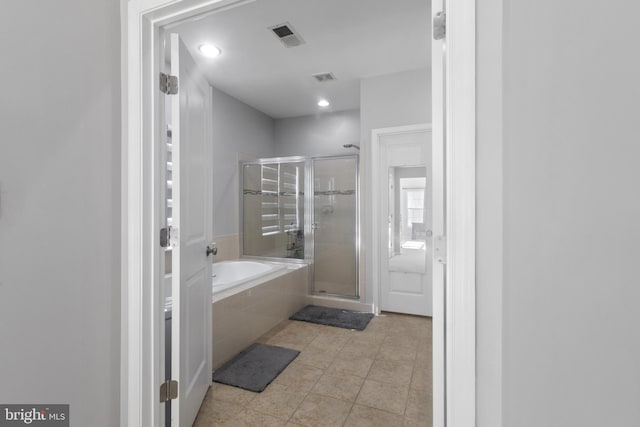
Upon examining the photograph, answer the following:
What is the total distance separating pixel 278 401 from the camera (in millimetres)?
1785

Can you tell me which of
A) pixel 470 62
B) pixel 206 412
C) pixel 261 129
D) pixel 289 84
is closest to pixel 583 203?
pixel 470 62

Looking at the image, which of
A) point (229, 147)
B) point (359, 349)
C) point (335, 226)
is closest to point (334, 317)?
point (359, 349)

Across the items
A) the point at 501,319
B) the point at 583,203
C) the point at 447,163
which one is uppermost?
the point at 447,163

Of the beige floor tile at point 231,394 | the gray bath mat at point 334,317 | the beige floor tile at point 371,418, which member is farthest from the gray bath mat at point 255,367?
the gray bath mat at point 334,317

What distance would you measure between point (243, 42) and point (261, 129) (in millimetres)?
1968

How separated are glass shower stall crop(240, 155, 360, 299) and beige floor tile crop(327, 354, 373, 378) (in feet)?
4.41

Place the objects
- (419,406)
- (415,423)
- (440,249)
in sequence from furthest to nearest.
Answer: (419,406) < (415,423) < (440,249)

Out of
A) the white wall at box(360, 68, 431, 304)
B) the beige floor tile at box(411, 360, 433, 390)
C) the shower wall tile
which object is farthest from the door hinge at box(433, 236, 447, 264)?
the shower wall tile

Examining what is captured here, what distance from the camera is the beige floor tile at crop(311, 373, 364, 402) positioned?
1855mm

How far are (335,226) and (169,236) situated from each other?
2.64m

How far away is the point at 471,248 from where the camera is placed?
0.75 metres

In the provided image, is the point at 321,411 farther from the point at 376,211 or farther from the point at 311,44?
the point at 311,44

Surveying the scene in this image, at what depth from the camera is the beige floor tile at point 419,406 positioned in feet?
5.45

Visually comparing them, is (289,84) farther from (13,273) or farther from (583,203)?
(583,203)
